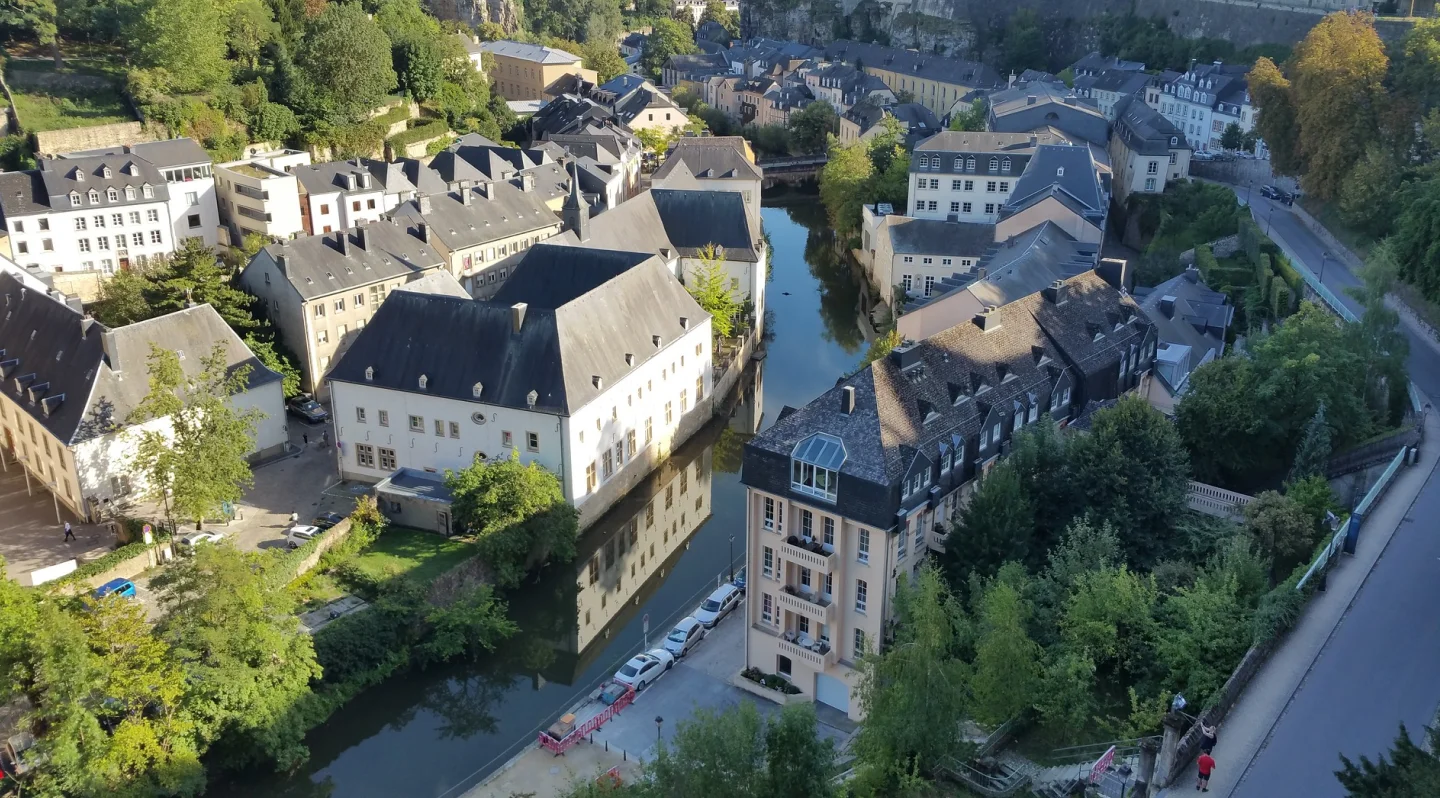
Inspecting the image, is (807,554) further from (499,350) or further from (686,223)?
(686,223)

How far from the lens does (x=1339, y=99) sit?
163 feet

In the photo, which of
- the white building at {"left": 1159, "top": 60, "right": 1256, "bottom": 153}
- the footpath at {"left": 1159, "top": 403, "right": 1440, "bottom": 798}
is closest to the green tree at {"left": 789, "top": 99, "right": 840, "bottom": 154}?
→ the white building at {"left": 1159, "top": 60, "right": 1256, "bottom": 153}

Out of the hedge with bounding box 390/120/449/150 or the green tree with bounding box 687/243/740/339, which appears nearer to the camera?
the green tree with bounding box 687/243/740/339

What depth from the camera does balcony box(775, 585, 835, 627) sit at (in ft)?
85.2

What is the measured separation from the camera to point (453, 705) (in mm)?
29156

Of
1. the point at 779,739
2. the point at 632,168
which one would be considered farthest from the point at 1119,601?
the point at 632,168

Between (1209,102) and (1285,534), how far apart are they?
61829mm

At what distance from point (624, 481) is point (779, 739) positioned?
19.4 m

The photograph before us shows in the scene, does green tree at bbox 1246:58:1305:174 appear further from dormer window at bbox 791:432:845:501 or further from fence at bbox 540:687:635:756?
fence at bbox 540:687:635:756

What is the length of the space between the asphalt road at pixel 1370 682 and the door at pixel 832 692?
9.61m

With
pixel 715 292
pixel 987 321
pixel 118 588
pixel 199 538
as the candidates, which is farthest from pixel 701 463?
pixel 118 588

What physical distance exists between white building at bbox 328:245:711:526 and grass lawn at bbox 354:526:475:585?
2.64 metres

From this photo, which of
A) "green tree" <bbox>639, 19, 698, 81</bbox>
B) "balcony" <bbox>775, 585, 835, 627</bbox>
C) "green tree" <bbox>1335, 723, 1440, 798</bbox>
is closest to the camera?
"green tree" <bbox>1335, 723, 1440, 798</bbox>

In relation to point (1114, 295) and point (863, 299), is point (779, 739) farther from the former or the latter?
point (863, 299)
